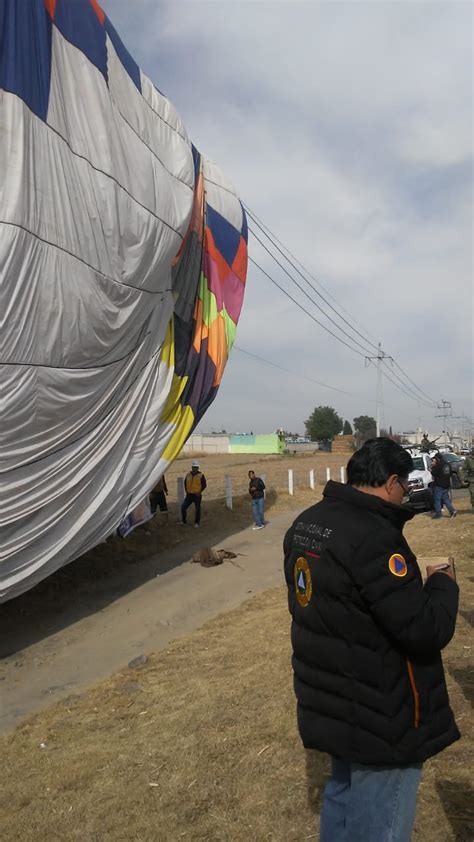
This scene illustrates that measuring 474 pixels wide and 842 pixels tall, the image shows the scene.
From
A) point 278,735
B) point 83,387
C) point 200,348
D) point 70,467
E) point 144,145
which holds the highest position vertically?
point 144,145

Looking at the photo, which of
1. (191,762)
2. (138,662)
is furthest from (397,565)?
(138,662)

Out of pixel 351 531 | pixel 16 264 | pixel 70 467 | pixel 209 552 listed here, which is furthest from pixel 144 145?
pixel 351 531

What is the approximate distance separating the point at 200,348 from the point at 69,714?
8.02 meters

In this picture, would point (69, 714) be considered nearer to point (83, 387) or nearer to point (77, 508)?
point (77, 508)

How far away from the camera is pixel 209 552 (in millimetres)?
12016

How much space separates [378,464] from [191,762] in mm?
2976

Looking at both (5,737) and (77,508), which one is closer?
(5,737)

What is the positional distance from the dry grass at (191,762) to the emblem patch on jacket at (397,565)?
6.38 feet

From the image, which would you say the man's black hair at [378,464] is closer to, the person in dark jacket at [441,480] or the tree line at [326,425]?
the person in dark jacket at [441,480]

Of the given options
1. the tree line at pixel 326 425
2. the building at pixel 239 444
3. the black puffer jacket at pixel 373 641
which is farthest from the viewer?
the tree line at pixel 326 425

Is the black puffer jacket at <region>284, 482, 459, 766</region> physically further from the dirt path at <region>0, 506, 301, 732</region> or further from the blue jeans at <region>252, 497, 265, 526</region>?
the blue jeans at <region>252, 497, 265, 526</region>

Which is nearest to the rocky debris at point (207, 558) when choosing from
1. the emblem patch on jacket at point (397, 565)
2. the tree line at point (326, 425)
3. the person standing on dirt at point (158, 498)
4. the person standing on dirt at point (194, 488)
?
the person standing on dirt at point (194, 488)

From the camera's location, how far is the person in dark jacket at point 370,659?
2168 millimetres

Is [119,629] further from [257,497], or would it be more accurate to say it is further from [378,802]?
[257,497]
